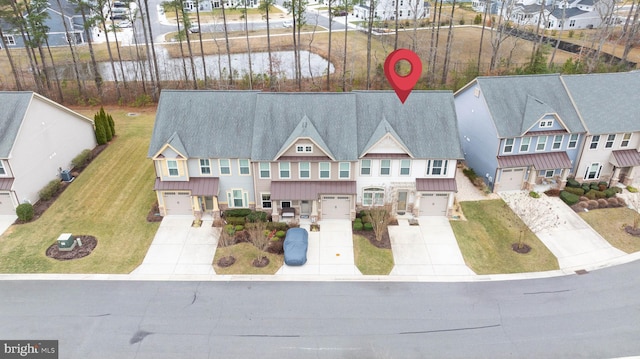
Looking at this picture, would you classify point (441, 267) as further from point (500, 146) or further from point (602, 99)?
point (602, 99)

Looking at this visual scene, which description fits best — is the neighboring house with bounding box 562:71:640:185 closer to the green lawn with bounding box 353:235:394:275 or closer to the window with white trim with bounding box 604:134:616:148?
the window with white trim with bounding box 604:134:616:148

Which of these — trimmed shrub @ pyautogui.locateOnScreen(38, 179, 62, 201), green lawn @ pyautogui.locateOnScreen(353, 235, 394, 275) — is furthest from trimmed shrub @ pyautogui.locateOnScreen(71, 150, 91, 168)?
green lawn @ pyautogui.locateOnScreen(353, 235, 394, 275)

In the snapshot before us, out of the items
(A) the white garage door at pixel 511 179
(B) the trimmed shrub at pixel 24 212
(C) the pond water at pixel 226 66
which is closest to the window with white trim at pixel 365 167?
(A) the white garage door at pixel 511 179

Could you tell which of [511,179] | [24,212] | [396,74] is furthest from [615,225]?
[24,212]

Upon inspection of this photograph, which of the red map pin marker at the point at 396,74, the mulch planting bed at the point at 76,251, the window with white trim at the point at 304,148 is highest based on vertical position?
the red map pin marker at the point at 396,74

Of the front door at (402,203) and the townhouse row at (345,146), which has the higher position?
the townhouse row at (345,146)

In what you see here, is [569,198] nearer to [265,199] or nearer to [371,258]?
[371,258]

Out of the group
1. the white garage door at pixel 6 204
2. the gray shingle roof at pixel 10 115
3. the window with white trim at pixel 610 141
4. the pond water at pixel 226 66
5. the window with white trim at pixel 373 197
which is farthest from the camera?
the pond water at pixel 226 66

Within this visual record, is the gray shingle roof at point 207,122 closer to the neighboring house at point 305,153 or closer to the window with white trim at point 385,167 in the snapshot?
the neighboring house at point 305,153

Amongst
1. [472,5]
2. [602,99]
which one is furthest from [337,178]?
[472,5]
